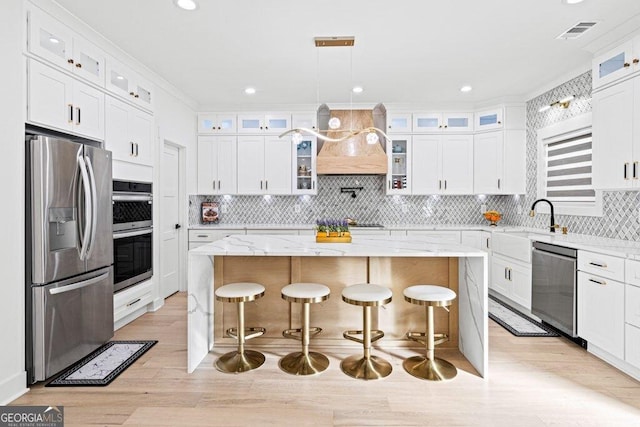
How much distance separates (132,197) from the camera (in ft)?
12.0

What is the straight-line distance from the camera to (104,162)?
3.03 metres

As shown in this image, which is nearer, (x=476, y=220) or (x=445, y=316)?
(x=445, y=316)

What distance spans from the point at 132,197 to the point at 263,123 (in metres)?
2.40

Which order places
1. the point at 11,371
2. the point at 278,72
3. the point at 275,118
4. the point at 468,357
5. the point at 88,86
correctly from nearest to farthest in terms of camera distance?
the point at 11,371 → the point at 468,357 → the point at 88,86 → the point at 278,72 → the point at 275,118

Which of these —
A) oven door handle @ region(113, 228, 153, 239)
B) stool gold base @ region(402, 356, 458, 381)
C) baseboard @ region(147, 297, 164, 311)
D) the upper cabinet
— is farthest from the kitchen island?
the upper cabinet

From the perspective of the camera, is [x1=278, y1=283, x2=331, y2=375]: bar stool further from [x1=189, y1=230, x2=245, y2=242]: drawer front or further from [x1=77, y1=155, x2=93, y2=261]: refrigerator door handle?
[x1=189, y1=230, x2=245, y2=242]: drawer front

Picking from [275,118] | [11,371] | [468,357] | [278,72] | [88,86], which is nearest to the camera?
[11,371]

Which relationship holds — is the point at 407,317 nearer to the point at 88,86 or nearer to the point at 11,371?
the point at 11,371

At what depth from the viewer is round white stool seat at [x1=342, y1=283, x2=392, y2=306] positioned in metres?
2.55

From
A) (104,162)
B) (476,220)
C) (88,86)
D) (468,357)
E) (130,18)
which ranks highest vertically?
(130,18)

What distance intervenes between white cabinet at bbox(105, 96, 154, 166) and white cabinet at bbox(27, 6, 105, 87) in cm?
30

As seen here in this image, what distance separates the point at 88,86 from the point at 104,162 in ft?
2.25

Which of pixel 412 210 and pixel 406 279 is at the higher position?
pixel 412 210

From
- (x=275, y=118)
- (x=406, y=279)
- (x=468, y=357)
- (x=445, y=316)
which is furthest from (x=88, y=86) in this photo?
(x=468, y=357)
